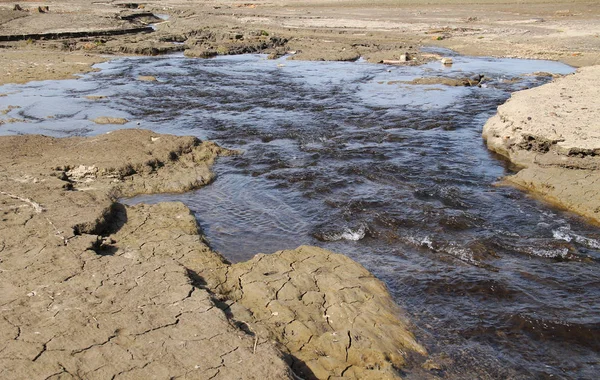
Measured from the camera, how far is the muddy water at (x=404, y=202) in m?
5.53

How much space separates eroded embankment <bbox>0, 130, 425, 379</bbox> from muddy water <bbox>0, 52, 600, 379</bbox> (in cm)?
63

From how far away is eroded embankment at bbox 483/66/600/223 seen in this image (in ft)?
28.3

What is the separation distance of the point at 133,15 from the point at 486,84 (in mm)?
35444

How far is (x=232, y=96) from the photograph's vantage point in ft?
55.0

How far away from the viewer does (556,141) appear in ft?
32.3

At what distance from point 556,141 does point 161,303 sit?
323 inches

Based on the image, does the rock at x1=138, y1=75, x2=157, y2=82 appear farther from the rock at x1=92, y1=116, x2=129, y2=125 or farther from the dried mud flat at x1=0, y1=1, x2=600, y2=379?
the dried mud flat at x1=0, y1=1, x2=600, y2=379

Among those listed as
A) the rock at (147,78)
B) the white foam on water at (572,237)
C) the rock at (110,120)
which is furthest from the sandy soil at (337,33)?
the white foam on water at (572,237)

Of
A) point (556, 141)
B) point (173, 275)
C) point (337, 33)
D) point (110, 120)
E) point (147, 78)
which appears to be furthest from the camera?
point (337, 33)

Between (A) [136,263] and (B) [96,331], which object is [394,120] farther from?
(B) [96,331]

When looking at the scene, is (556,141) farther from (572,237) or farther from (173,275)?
(173,275)

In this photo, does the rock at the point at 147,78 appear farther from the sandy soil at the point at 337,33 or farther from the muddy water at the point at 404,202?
the sandy soil at the point at 337,33

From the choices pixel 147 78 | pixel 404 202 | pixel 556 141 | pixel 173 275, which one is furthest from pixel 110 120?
pixel 556 141

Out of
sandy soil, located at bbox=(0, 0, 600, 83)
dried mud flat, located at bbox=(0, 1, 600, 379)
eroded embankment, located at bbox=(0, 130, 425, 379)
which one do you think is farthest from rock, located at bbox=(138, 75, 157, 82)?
eroded embankment, located at bbox=(0, 130, 425, 379)
